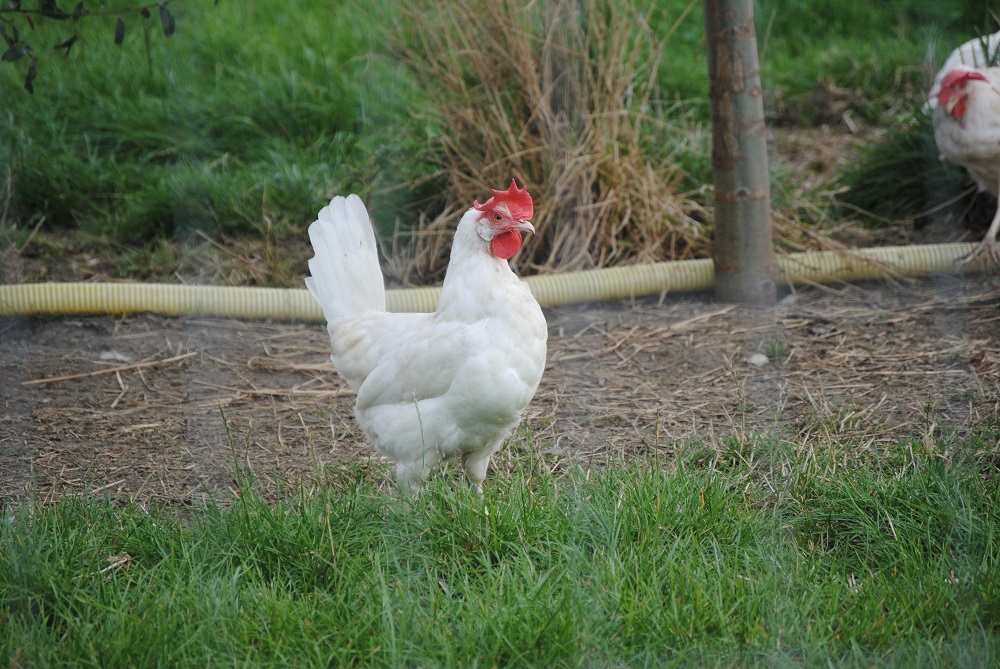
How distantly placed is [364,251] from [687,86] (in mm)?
3640

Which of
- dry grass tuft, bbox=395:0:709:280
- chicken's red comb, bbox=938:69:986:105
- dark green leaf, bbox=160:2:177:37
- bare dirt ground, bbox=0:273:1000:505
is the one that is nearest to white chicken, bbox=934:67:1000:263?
chicken's red comb, bbox=938:69:986:105

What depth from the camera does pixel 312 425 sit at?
→ 11.6 feet

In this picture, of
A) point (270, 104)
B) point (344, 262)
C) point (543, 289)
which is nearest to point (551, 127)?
point (543, 289)

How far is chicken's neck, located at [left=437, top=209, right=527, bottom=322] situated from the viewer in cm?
266

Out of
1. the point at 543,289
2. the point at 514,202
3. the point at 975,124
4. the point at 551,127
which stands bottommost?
the point at 543,289

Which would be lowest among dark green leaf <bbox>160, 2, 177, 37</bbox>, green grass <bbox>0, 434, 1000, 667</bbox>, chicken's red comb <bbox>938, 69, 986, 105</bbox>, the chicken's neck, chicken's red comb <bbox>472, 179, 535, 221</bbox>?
green grass <bbox>0, 434, 1000, 667</bbox>

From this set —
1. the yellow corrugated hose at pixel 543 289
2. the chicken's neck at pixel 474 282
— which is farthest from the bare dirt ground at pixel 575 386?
the chicken's neck at pixel 474 282

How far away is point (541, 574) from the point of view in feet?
7.57

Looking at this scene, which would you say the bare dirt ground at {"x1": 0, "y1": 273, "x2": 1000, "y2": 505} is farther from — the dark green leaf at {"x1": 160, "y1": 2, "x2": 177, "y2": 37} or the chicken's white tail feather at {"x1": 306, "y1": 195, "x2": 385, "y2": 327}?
the dark green leaf at {"x1": 160, "y1": 2, "x2": 177, "y2": 37}

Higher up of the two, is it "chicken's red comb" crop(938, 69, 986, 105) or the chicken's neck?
"chicken's red comb" crop(938, 69, 986, 105)

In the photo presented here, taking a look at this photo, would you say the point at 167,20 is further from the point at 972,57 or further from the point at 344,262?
the point at 972,57

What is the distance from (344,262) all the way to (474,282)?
561 mm

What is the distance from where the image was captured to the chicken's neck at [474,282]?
2.66m

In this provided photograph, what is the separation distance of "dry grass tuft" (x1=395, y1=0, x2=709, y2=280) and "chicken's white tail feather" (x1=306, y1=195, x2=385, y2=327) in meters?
1.58
